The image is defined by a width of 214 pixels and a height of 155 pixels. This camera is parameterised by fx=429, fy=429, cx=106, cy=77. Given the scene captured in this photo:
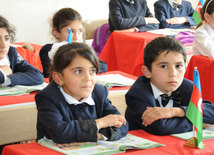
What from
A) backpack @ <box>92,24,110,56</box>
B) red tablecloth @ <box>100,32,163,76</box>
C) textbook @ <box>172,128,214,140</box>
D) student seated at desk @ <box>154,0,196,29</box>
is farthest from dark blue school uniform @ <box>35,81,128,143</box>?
backpack @ <box>92,24,110,56</box>

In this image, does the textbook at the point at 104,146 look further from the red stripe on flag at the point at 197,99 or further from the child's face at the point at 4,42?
the child's face at the point at 4,42

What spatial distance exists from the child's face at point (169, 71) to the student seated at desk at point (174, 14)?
10.3 feet

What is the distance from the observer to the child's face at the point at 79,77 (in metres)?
1.70

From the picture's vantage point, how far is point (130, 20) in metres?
4.67

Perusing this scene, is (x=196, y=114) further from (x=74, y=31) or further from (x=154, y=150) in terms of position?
(x=74, y=31)

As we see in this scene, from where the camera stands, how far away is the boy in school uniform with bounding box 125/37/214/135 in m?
1.84

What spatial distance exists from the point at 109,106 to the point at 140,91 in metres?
0.18

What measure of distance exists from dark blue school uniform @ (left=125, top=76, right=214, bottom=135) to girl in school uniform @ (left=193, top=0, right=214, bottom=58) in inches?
55.9

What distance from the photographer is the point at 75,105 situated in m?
1.75

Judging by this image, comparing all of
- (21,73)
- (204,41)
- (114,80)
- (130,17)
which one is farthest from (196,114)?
(130,17)

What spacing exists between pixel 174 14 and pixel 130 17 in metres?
0.69

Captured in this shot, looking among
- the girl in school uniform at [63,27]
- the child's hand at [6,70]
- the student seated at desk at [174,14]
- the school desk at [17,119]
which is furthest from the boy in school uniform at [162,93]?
the student seated at desk at [174,14]

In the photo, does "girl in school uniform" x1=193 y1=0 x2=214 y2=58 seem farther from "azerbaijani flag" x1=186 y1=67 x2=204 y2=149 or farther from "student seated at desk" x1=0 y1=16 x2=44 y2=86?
"azerbaijani flag" x1=186 y1=67 x2=204 y2=149

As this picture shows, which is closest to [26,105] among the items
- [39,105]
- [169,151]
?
[39,105]
